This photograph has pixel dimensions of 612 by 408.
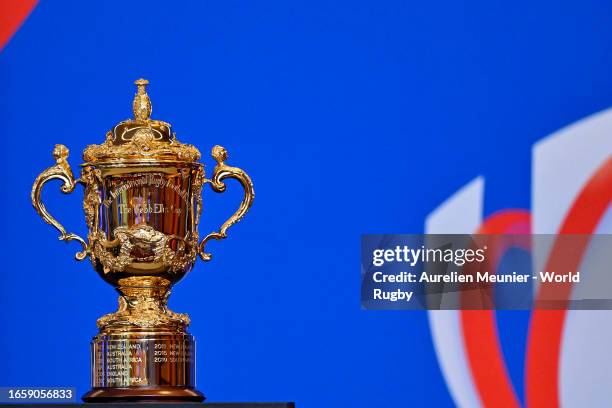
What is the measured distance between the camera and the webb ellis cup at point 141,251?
8.68 ft

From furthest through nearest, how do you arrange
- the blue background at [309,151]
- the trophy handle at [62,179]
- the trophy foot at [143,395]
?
1. the blue background at [309,151]
2. the trophy handle at [62,179]
3. the trophy foot at [143,395]

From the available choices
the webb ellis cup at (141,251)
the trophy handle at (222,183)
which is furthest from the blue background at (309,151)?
the webb ellis cup at (141,251)

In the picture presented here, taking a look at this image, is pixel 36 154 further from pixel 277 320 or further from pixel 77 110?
pixel 277 320

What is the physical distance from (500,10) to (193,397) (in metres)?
1.32

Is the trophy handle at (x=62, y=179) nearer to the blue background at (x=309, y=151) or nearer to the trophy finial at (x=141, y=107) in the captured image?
the trophy finial at (x=141, y=107)

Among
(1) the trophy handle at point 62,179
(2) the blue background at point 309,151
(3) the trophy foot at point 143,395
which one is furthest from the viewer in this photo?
(2) the blue background at point 309,151

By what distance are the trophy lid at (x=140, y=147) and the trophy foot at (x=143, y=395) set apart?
400 mm

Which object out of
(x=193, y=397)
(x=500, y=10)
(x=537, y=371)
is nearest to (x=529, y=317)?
(x=537, y=371)

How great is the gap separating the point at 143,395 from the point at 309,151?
1011 millimetres

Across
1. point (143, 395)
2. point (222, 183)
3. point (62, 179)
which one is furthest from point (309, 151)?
point (143, 395)

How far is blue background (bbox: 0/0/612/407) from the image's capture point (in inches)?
136

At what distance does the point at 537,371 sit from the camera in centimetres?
344

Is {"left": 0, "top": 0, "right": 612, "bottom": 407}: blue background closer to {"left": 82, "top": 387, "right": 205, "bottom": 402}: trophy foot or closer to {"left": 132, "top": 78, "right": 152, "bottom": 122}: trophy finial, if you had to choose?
{"left": 132, "top": 78, "right": 152, "bottom": 122}: trophy finial

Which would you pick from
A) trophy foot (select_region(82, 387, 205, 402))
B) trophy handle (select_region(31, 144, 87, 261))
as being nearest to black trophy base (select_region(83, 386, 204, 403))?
trophy foot (select_region(82, 387, 205, 402))
